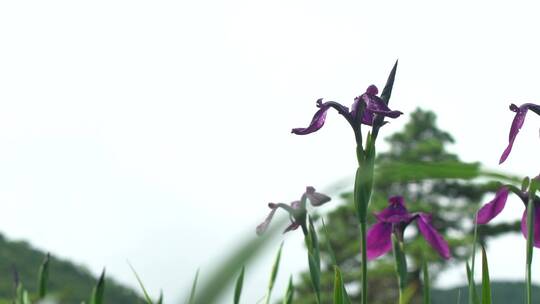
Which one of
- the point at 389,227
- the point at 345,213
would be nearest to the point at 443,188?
the point at 345,213

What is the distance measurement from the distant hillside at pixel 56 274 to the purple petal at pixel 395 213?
1636cm

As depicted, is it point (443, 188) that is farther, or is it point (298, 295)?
point (443, 188)

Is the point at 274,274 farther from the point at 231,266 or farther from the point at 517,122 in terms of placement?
the point at 231,266

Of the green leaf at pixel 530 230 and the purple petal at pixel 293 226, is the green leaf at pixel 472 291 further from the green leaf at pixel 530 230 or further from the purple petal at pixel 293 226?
the purple petal at pixel 293 226

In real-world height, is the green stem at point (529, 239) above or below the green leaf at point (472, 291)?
above

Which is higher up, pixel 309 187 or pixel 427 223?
pixel 309 187

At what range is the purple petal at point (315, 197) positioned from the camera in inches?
70.6

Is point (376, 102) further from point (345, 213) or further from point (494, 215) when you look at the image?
point (345, 213)

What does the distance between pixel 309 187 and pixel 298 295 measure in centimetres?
1469

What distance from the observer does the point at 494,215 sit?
192 centimetres

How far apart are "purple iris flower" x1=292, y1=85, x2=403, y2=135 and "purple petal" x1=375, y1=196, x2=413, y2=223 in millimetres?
391

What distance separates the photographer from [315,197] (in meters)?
1.86

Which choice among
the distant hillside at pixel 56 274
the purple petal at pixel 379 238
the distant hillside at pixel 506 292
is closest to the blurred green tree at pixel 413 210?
the distant hillside at pixel 506 292

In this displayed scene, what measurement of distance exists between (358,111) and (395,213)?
1.62ft
